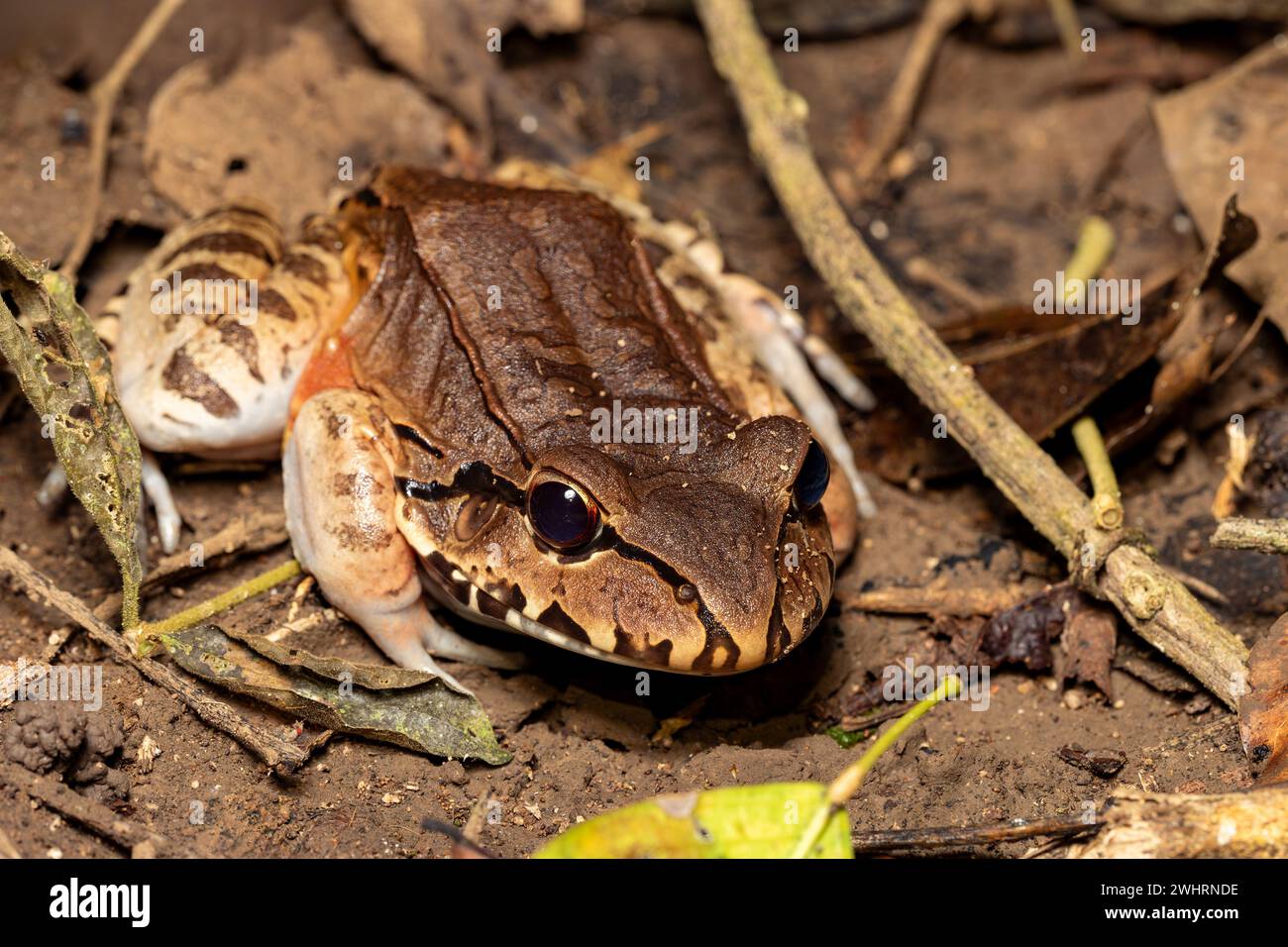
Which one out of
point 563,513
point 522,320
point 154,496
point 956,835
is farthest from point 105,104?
point 956,835

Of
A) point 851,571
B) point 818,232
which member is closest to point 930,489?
point 851,571

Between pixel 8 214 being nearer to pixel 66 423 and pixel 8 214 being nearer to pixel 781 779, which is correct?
pixel 66 423

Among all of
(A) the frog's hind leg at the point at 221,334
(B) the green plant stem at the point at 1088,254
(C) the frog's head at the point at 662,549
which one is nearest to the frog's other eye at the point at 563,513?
(C) the frog's head at the point at 662,549

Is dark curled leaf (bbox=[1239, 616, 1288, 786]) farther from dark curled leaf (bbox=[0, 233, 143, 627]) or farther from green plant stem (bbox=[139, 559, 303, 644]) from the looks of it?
dark curled leaf (bbox=[0, 233, 143, 627])

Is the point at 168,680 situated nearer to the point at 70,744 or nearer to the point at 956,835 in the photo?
the point at 70,744

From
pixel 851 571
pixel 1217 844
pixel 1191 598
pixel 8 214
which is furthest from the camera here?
pixel 8 214

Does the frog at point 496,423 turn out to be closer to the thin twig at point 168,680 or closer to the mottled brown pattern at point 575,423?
the mottled brown pattern at point 575,423
